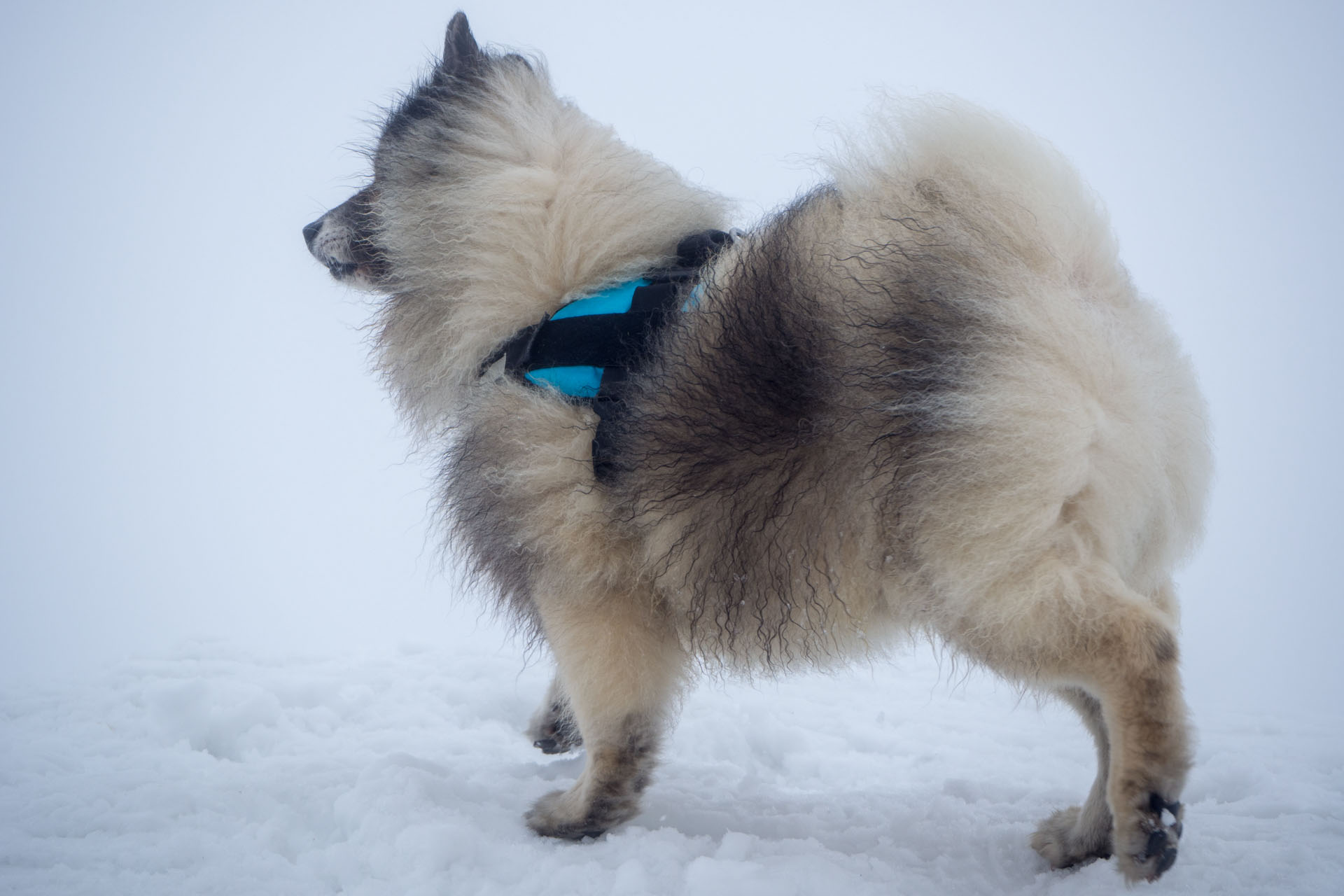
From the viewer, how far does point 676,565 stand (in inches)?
73.9

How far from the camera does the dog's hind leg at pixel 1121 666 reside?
150 centimetres

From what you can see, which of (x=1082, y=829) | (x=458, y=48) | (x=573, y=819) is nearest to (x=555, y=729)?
(x=573, y=819)

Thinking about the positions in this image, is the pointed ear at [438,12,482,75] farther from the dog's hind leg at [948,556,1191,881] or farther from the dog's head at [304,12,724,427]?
the dog's hind leg at [948,556,1191,881]

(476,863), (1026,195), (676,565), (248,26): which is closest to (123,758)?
(476,863)

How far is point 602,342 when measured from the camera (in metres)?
1.94

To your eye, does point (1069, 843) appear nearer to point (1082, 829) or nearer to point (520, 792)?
point (1082, 829)

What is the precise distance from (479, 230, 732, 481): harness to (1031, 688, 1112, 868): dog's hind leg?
4.45 ft

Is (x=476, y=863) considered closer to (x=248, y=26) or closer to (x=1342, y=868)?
(x=1342, y=868)

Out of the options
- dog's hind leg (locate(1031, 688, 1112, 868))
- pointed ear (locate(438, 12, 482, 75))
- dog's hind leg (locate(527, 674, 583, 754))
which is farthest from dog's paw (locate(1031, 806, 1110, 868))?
pointed ear (locate(438, 12, 482, 75))

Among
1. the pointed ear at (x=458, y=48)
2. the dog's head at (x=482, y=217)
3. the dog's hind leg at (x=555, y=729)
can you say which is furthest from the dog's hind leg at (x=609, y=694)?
the pointed ear at (x=458, y=48)

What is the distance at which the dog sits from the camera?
1.51m

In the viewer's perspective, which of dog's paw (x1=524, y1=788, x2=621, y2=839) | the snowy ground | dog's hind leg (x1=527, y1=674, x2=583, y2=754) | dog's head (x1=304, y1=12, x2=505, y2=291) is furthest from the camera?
dog's hind leg (x1=527, y1=674, x2=583, y2=754)

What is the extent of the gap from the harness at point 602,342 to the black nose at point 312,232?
1204mm

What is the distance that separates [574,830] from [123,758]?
65.9 inches
